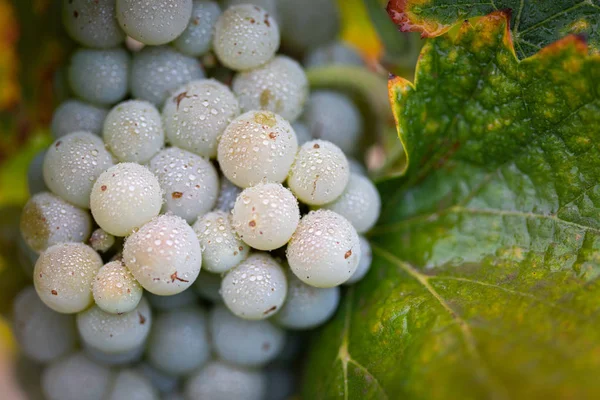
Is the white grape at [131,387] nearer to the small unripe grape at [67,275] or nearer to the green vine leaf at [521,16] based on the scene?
the small unripe grape at [67,275]

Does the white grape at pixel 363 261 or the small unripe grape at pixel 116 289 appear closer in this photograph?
the small unripe grape at pixel 116 289

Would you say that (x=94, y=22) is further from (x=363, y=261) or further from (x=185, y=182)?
(x=363, y=261)

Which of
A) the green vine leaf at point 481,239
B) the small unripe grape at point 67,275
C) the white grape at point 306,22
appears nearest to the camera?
the green vine leaf at point 481,239

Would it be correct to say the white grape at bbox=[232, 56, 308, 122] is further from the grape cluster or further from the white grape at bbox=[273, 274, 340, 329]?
the white grape at bbox=[273, 274, 340, 329]

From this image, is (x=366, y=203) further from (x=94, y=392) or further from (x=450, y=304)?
(x=94, y=392)

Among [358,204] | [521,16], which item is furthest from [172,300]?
[521,16]

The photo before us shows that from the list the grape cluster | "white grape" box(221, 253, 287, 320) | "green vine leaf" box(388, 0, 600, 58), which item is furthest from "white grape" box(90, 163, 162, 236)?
"green vine leaf" box(388, 0, 600, 58)

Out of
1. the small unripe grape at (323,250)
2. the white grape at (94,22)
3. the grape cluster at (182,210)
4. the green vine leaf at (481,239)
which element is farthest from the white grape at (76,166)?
the green vine leaf at (481,239)
